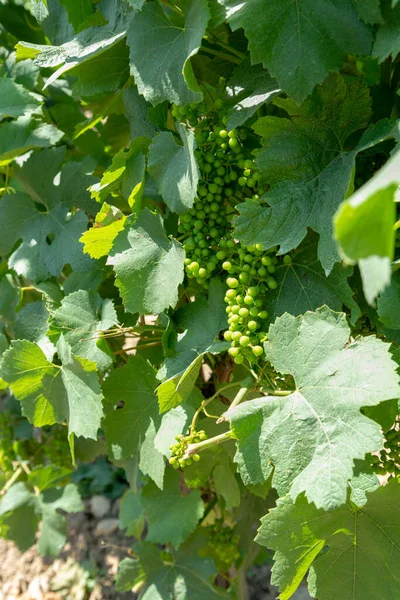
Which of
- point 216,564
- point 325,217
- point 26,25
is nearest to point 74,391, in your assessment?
point 325,217

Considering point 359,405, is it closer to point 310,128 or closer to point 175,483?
point 310,128

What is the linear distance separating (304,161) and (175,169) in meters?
0.25

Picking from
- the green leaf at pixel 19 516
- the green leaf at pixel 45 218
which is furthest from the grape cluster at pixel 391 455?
the green leaf at pixel 19 516

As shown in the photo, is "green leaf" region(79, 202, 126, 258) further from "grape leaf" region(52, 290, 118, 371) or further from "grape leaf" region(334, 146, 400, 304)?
"grape leaf" region(334, 146, 400, 304)

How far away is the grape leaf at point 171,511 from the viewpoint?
176 centimetres

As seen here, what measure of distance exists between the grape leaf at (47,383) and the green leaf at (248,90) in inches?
26.3

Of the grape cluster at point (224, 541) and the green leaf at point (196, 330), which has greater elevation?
the green leaf at point (196, 330)

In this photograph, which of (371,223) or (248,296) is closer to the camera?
(371,223)

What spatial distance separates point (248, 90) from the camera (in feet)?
3.97

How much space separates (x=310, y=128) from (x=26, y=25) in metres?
1.38

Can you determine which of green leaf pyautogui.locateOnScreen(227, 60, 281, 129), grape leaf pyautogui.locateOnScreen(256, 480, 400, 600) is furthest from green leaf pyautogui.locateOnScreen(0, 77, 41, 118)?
grape leaf pyautogui.locateOnScreen(256, 480, 400, 600)

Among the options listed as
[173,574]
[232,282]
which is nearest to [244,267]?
[232,282]

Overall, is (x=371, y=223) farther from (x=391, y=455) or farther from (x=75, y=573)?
(x=75, y=573)

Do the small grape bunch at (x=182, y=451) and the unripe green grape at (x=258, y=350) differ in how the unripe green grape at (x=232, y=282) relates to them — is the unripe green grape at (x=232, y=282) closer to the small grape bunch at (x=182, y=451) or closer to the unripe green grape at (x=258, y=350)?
the unripe green grape at (x=258, y=350)
